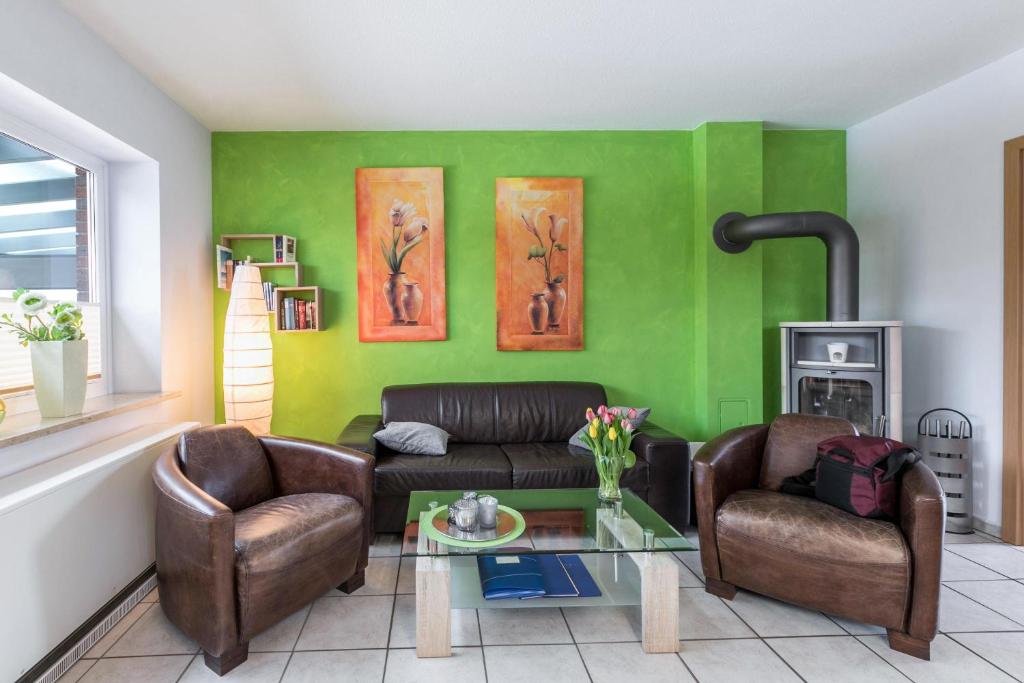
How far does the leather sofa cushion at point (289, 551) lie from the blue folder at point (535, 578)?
65 cm

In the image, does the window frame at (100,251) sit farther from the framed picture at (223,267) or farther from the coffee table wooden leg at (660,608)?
the coffee table wooden leg at (660,608)

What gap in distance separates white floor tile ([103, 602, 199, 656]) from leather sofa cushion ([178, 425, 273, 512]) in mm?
526

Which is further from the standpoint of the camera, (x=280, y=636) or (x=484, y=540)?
(x=280, y=636)

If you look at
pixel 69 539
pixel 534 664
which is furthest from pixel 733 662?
pixel 69 539

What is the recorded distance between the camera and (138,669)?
6.91 ft

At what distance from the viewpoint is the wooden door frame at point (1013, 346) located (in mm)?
3146

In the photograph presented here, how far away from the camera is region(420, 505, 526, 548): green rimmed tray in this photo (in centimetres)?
217

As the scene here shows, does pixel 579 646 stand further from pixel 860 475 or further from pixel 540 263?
pixel 540 263

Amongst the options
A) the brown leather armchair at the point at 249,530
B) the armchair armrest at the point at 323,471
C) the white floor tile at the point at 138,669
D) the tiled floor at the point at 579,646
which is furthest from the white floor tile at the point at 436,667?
the white floor tile at the point at 138,669

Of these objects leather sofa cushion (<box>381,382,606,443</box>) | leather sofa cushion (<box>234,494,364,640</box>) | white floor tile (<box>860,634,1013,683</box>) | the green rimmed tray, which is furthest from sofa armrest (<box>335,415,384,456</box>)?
white floor tile (<box>860,634,1013,683</box>)

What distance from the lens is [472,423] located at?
154 inches

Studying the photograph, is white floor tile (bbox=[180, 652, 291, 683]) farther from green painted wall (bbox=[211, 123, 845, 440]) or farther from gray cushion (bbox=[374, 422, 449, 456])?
green painted wall (bbox=[211, 123, 845, 440])

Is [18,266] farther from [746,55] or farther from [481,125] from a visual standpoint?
[746,55]

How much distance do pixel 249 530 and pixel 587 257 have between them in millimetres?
2940
